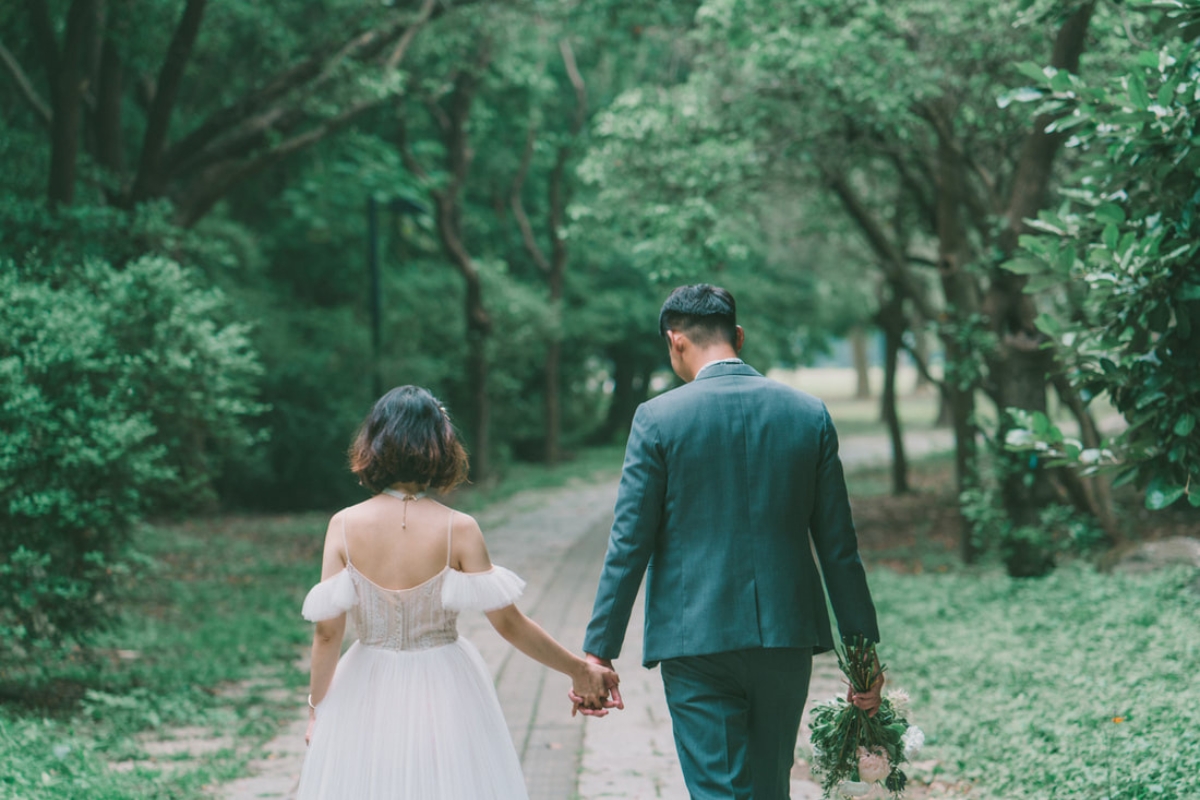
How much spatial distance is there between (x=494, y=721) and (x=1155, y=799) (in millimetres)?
2688

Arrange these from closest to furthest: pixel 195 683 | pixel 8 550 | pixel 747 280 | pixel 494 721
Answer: pixel 494 721 → pixel 8 550 → pixel 195 683 → pixel 747 280

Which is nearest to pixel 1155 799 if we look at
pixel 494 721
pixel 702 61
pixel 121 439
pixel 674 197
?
pixel 494 721

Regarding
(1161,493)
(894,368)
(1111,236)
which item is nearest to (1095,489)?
(1161,493)

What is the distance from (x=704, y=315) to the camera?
368 cm

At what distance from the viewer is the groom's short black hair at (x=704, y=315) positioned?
3686 millimetres

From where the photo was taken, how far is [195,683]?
304 inches

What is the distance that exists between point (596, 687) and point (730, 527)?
719mm

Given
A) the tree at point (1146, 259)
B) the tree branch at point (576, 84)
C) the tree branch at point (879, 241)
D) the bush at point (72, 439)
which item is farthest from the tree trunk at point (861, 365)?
the tree at point (1146, 259)

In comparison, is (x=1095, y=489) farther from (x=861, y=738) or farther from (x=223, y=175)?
(x=223, y=175)

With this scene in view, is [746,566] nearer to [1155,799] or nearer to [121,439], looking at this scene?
[1155,799]

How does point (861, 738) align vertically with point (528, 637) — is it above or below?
below

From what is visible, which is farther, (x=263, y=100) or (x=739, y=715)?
(x=263, y=100)

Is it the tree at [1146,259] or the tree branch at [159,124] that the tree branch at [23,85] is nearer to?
the tree branch at [159,124]

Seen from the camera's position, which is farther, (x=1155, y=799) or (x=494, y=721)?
(x=1155, y=799)
